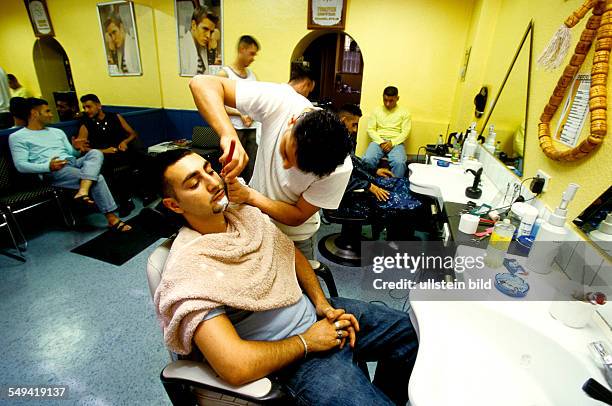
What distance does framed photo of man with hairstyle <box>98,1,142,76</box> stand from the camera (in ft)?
14.1

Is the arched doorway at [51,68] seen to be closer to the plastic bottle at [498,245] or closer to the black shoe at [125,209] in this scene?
the black shoe at [125,209]

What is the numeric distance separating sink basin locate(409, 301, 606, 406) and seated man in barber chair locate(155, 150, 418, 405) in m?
0.22

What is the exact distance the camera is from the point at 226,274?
1.00m

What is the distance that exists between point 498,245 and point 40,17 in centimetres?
711

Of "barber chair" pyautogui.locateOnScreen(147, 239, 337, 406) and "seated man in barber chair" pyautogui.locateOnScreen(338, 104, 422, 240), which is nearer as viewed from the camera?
"barber chair" pyautogui.locateOnScreen(147, 239, 337, 406)

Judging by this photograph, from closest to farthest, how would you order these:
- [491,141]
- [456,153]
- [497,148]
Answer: [497,148]
[491,141]
[456,153]

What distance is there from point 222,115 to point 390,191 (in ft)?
5.57

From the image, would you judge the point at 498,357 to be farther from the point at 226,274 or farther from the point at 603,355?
the point at 226,274

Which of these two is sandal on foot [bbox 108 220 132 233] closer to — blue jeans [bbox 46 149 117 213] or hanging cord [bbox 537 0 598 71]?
blue jeans [bbox 46 149 117 213]

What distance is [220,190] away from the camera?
1.07 m

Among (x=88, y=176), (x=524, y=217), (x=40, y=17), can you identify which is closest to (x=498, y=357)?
(x=524, y=217)

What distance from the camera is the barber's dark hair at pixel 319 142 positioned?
985 mm

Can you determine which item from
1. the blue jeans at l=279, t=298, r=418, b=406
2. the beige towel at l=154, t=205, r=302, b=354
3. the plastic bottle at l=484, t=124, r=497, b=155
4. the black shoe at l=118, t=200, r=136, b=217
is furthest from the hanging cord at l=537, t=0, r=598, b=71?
the black shoe at l=118, t=200, r=136, b=217

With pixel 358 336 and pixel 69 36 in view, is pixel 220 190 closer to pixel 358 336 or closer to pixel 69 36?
pixel 358 336
